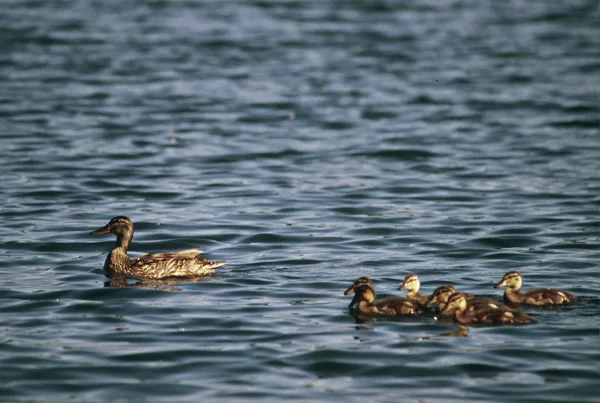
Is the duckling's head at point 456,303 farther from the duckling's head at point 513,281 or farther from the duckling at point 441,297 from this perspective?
the duckling's head at point 513,281

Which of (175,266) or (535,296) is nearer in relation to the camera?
(535,296)

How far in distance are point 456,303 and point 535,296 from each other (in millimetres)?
1109

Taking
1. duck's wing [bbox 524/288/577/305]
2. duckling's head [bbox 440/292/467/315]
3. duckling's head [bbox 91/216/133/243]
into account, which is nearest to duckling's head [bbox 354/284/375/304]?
duckling's head [bbox 440/292/467/315]

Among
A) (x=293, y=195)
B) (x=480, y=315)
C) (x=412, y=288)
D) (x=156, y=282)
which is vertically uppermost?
(x=293, y=195)

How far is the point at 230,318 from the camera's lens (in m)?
11.9

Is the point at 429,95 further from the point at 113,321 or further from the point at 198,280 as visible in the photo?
the point at 113,321

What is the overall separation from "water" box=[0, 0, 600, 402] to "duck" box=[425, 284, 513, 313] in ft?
0.80

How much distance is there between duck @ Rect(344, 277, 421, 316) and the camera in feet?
37.9

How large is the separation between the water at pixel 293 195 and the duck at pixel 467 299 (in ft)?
0.80

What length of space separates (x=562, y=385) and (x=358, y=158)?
1247 cm

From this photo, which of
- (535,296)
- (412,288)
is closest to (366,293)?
(412,288)

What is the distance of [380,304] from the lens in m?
11.6

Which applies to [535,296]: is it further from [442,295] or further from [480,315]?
[442,295]

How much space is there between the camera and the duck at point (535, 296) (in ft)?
38.6
